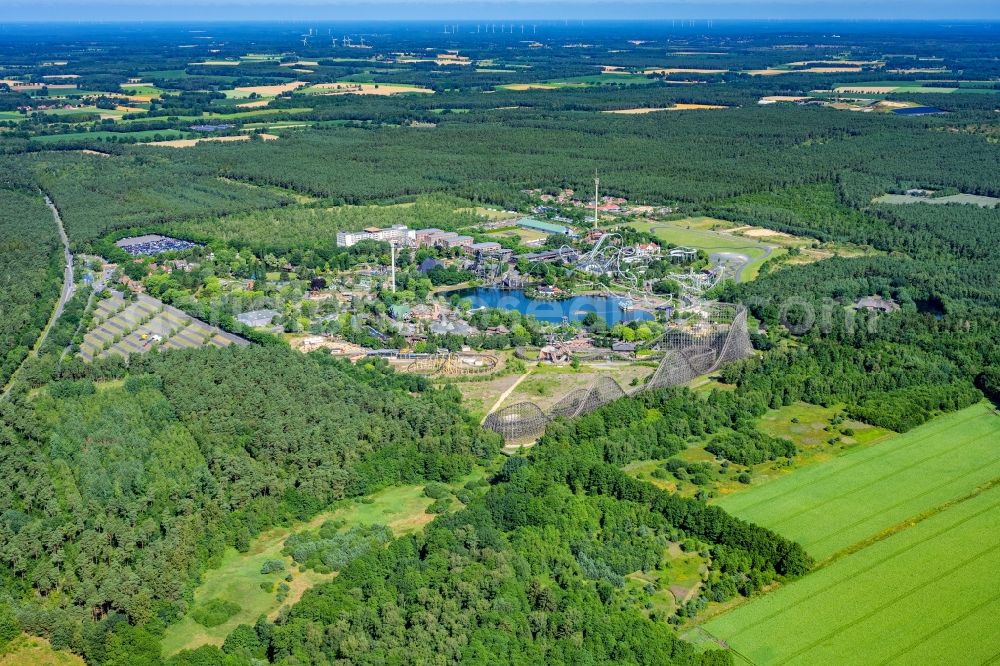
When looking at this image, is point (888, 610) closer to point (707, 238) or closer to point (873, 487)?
point (873, 487)

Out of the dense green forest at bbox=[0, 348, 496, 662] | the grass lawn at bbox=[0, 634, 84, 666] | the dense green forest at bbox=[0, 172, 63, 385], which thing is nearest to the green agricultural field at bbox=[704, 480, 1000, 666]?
the dense green forest at bbox=[0, 348, 496, 662]

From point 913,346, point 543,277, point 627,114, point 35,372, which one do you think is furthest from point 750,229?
point 627,114

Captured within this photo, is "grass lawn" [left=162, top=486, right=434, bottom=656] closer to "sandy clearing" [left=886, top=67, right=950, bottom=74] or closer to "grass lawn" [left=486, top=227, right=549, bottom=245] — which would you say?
"grass lawn" [left=486, top=227, right=549, bottom=245]

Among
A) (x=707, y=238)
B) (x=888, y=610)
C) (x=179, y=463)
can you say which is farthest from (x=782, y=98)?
(x=888, y=610)

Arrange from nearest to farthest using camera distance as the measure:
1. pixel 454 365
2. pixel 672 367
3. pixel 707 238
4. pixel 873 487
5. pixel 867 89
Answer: pixel 873 487, pixel 672 367, pixel 454 365, pixel 707 238, pixel 867 89

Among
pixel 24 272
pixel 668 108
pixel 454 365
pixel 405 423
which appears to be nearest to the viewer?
pixel 405 423

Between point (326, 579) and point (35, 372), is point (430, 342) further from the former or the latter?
point (326, 579)
